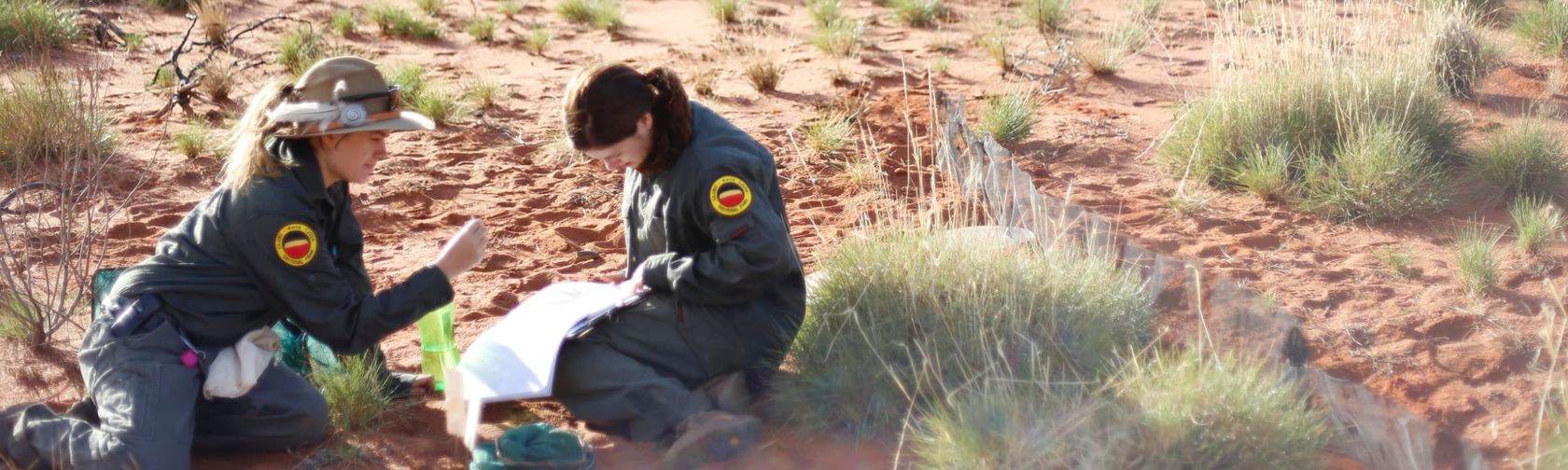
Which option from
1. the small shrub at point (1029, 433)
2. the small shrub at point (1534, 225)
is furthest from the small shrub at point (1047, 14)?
the small shrub at point (1029, 433)

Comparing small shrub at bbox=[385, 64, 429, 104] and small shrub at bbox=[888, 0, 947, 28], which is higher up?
small shrub at bbox=[385, 64, 429, 104]

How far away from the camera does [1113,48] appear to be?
7875 mm

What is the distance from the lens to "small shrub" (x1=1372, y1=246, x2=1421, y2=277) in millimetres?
4820

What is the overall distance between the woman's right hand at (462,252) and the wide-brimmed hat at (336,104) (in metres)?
0.32

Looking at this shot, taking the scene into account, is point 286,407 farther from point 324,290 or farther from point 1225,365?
point 1225,365

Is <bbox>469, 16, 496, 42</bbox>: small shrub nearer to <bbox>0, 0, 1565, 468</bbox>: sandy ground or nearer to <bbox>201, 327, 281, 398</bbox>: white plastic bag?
<bbox>0, 0, 1565, 468</bbox>: sandy ground

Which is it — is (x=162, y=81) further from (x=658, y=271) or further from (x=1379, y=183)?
(x=1379, y=183)

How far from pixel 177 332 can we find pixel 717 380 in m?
1.39

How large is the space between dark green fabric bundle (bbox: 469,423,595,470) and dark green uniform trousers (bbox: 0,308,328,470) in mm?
650

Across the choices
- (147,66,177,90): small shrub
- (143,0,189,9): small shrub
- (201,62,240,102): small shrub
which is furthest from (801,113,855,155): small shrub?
(143,0,189,9): small shrub

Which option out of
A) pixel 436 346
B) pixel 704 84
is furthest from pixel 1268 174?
pixel 436 346

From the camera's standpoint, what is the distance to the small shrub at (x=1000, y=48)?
26.1ft

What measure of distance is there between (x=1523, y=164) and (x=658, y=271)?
3744 millimetres

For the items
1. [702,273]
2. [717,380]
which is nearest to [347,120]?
[702,273]
